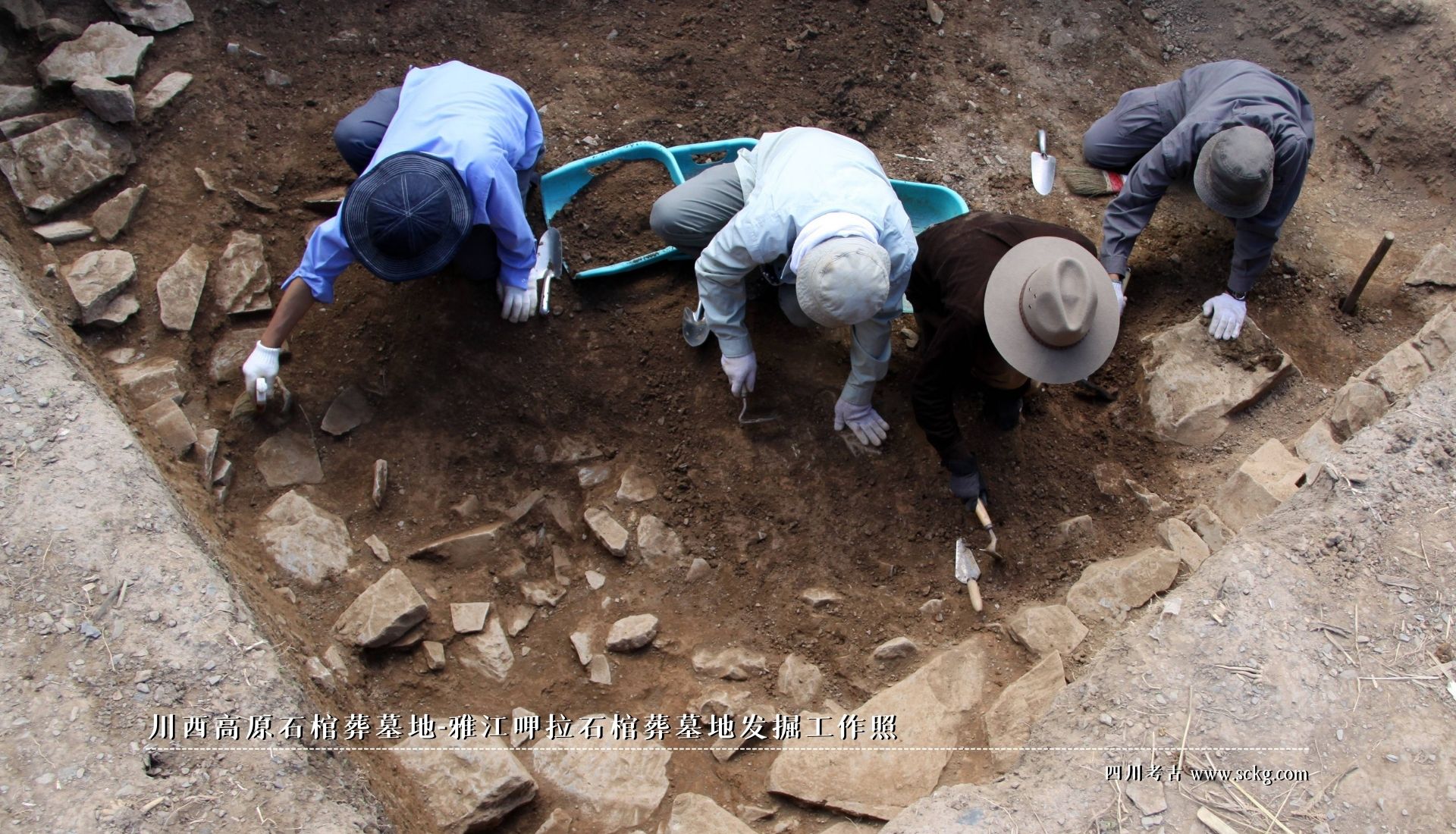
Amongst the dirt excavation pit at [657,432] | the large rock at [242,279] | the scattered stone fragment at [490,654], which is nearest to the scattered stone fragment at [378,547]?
the dirt excavation pit at [657,432]

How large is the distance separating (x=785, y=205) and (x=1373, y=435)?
1886mm

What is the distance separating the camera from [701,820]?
2.45 metres

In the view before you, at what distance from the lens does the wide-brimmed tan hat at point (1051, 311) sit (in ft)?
8.41

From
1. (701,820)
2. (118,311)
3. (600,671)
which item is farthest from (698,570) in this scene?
(118,311)

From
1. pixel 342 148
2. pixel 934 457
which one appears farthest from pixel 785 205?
A: pixel 342 148

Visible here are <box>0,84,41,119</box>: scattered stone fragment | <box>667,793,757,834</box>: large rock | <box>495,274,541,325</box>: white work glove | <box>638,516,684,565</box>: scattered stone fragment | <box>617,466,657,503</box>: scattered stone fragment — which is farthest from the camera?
<box>0,84,41,119</box>: scattered stone fragment

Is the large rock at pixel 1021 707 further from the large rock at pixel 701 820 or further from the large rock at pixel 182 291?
the large rock at pixel 182 291

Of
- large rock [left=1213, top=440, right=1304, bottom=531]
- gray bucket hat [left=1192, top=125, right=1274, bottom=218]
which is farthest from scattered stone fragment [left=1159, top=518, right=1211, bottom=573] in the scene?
gray bucket hat [left=1192, top=125, right=1274, bottom=218]

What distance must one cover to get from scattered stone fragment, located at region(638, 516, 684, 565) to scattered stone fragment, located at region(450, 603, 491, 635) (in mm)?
549

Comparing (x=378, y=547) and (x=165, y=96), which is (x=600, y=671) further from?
(x=165, y=96)

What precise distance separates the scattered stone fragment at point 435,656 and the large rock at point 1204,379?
8.61 ft

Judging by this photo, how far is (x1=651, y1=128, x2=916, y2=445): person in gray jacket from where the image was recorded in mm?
2652

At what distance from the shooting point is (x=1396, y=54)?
4.12 m

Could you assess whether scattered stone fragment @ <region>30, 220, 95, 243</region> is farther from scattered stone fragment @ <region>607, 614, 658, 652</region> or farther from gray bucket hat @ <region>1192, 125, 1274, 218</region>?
gray bucket hat @ <region>1192, 125, 1274, 218</region>
